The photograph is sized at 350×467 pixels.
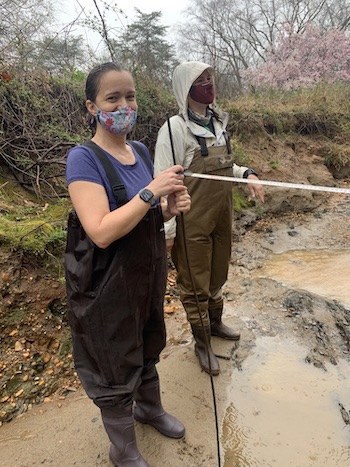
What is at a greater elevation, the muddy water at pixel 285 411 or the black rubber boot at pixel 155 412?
the black rubber boot at pixel 155 412

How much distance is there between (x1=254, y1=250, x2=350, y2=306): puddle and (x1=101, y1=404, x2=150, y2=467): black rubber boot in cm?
248

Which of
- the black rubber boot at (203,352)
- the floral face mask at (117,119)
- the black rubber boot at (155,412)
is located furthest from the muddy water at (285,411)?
the floral face mask at (117,119)

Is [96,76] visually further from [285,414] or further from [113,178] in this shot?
[285,414]

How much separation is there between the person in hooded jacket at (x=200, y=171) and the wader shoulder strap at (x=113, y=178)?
777mm

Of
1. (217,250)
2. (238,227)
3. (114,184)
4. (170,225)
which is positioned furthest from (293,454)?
(238,227)

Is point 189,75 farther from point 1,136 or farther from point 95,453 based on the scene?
point 1,136

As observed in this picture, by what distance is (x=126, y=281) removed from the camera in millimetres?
1393

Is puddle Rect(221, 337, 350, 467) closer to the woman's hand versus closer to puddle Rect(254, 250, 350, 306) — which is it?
puddle Rect(254, 250, 350, 306)

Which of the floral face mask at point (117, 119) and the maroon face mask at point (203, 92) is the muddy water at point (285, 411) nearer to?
the floral face mask at point (117, 119)

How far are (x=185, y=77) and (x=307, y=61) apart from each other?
20.6m

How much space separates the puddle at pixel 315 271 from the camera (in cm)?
351

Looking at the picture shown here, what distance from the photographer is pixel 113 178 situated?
4.23ft

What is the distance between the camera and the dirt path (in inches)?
72.4

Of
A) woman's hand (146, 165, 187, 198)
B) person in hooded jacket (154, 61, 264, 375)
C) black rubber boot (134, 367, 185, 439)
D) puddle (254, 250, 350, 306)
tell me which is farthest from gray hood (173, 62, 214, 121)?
puddle (254, 250, 350, 306)
